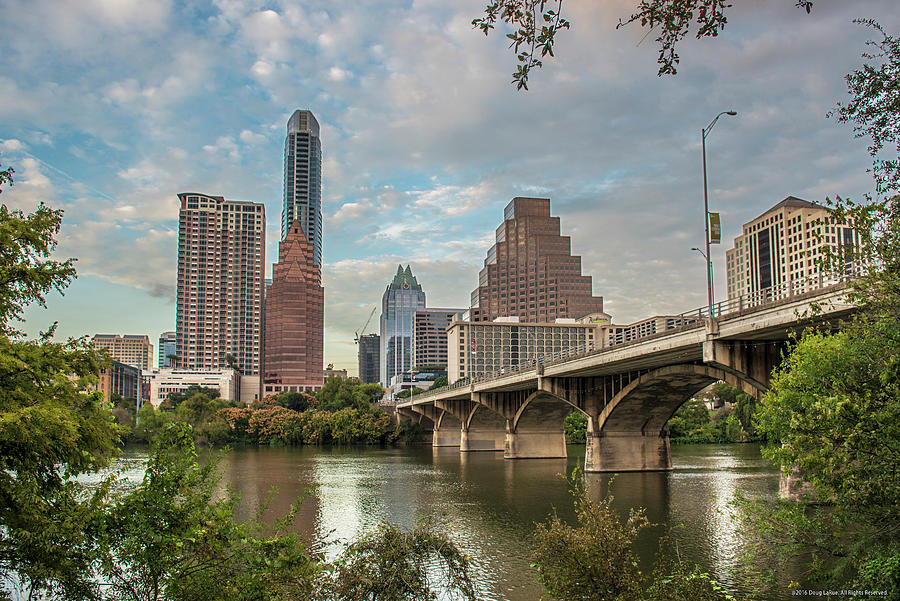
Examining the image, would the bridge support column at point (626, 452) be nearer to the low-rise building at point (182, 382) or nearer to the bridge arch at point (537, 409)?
the bridge arch at point (537, 409)

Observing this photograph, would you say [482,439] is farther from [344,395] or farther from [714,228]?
[714,228]

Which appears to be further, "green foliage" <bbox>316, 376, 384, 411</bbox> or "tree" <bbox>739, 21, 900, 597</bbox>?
"green foliage" <bbox>316, 376, 384, 411</bbox>

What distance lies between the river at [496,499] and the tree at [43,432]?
3030mm

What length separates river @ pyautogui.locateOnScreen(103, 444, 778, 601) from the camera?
24.2 meters

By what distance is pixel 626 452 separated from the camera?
58156 mm

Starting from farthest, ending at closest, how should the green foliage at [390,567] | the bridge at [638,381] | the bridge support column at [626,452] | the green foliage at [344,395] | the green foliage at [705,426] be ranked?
1. the green foliage at [344,395]
2. the green foliage at [705,426]
3. the bridge support column at [626,452]
4. the bridge at [638,381]
5. the green foliage at [390,567]

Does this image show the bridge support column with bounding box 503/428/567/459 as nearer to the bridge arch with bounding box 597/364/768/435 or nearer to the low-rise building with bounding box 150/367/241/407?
the bridge arch with bounding box 597/364/768/435

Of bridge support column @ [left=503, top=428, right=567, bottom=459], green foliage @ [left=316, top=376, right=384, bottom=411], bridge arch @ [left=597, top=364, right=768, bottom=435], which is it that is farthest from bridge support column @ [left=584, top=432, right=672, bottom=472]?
green foliage @ [left=316, top=376, right=384, bottom=411]

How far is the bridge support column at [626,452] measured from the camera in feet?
187

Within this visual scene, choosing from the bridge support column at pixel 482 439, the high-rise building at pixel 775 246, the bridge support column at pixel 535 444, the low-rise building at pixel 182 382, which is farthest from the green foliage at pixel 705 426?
the low-rise building at pixel 182 382

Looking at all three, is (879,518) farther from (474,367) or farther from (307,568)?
(474,367)

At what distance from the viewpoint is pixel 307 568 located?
11.2 meters

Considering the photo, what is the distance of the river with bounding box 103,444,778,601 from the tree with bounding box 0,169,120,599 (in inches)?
119

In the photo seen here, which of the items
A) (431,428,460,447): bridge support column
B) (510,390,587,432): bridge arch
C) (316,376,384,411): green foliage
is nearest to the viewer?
(510,390,587,432): bridge arch
